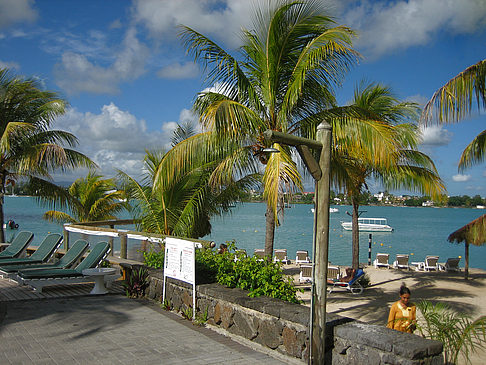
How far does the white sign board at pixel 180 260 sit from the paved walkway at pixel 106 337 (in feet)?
2.35

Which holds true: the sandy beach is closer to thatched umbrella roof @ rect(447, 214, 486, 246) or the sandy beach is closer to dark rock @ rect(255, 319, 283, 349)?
thatched umbrella roof @ rect(447, 214, 486, 246)

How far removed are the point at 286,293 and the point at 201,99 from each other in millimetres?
6244

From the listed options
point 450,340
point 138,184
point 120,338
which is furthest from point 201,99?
point 450,340

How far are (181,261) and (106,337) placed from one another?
1803mm

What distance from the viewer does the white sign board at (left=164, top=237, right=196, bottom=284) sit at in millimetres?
7171

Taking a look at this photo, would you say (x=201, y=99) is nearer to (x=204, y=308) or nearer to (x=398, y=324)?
(x=204, y=308)

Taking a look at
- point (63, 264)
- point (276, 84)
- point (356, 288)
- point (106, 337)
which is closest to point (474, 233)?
point (356, 288)

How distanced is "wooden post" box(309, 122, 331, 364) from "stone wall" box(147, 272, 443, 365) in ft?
0.66

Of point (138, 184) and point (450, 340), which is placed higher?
point (138, 184)

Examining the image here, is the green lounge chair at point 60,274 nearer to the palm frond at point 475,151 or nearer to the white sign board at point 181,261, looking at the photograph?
the white sign board at point 181,261

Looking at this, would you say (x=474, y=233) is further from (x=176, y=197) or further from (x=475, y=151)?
(x=176, y=197)

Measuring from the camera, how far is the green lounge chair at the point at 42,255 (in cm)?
1081

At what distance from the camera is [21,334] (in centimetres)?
610

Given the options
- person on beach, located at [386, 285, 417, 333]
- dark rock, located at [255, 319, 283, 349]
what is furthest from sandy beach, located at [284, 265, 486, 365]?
dark rock, located at [255, 319, 283, 349]
